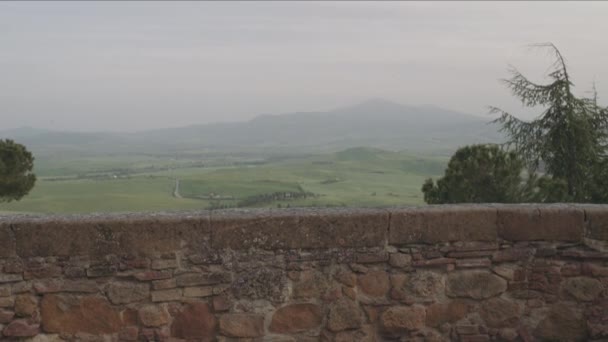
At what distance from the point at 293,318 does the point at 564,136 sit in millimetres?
15416

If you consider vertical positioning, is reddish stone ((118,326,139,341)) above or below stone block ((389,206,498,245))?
below

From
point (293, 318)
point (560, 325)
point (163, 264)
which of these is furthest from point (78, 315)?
point (560, 325)

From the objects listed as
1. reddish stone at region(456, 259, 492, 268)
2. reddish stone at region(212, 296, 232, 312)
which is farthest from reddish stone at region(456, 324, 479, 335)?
reddish stone at region(212, 296, 232, 312)

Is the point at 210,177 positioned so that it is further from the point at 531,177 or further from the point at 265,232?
the point at 265,232

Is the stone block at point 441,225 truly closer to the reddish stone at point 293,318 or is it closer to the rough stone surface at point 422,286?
the rough stone surface at point 422,286

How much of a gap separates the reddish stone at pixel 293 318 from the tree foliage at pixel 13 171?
23.3 m

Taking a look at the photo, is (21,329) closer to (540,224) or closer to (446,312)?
(446,312)

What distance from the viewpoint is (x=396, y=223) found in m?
4.27

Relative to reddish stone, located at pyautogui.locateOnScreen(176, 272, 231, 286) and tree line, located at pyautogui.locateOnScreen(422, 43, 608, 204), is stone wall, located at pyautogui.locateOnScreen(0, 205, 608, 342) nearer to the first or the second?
reddish stone, located at pyautogui.locateOnScreen(176, 272, 231, 286)

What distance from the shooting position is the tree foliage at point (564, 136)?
55.4 ft

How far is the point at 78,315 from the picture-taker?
4.05 meters

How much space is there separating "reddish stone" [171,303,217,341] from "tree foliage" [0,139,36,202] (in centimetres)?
2304

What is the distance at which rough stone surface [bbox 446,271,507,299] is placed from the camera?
14.2ft

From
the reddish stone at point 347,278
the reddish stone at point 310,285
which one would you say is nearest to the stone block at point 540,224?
the reddish stone at point 347,278
